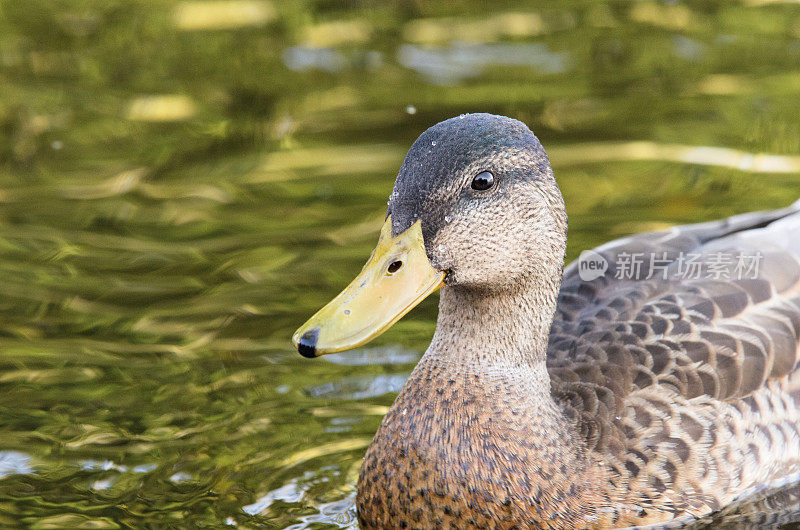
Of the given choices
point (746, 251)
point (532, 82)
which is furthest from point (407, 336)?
point (532, 82)

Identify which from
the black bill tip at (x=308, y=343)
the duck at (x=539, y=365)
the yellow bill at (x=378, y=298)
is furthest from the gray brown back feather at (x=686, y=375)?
the black bill tip at (x=308, y=343)

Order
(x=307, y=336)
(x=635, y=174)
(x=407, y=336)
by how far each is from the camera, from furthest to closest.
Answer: (x=635, y=174) → (x=407, y=336) → (x=307, y=336)

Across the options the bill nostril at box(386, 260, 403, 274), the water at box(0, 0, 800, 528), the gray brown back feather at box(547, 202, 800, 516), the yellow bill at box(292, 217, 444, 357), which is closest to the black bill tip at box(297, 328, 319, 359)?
the yellow bill at box(292, 217, 444, 357)

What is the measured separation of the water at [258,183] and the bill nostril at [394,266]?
4.25ft

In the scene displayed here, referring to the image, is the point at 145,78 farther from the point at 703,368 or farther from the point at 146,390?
the point at 703,368

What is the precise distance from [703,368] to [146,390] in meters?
2.78

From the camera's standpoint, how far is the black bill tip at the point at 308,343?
4.63 meters

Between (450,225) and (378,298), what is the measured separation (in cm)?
40

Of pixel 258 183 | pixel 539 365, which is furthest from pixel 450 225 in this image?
pixel 258 183

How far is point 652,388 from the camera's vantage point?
550 centimetres

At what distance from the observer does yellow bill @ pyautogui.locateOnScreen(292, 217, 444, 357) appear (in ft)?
15.3

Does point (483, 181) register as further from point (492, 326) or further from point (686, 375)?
point (686, 375)

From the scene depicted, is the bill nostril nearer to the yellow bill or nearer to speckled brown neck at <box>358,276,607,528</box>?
the yellow bill

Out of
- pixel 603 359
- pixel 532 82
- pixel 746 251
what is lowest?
pixel 603 359
